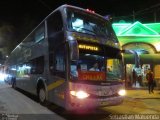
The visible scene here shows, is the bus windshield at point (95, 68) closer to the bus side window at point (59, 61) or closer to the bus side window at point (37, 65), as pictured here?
the bus side window at point (59, 61)

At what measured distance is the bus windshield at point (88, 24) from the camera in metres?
10.3

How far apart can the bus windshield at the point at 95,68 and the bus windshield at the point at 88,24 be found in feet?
3.27

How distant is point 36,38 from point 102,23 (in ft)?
14.1

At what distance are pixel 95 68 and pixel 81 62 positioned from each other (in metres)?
0.58

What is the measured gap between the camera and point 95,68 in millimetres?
9906

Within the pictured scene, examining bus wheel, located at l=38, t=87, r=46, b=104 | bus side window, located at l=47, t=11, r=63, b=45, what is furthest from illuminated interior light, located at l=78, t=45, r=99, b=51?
bus wheel, located at l=38, t=87, r=46, b=104

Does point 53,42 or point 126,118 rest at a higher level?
point 53,42

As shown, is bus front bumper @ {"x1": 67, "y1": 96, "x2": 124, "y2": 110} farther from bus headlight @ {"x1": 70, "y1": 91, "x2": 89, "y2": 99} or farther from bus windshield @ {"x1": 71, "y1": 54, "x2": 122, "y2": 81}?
bus windshield @ {"x1": 71, "y1": 54, "x2": 122, "y2": 81}

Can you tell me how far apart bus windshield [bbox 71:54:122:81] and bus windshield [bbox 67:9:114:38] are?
100cm

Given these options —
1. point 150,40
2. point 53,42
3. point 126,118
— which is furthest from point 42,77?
point 150,40

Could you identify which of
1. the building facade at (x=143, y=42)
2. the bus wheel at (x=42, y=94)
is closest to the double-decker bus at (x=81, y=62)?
the bus wheel at (x=42, y=94)

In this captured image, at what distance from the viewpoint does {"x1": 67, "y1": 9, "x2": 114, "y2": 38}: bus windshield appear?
405 inches

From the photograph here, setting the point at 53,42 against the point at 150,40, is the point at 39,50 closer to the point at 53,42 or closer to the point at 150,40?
the point at 53,42

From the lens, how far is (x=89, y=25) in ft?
35.5
